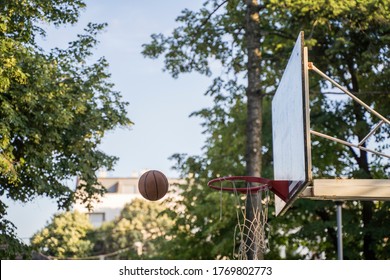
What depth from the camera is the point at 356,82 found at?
25922mm

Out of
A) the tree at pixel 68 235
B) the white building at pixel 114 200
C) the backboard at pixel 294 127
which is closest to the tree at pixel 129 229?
the tree at pixel 68 235

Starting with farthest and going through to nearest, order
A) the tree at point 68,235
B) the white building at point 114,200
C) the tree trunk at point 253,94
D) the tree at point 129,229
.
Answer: the white building at point 114,200
the tree at point 129,229
the tree at point 68,235
the tree trunk at point 253,94

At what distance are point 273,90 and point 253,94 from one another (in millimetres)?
954

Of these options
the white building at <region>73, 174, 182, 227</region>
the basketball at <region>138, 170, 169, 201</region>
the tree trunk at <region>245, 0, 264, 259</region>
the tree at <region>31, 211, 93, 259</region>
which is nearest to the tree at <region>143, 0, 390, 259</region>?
the tree trunk at <region>245, 0, 264, 259</region>

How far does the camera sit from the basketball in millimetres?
17172

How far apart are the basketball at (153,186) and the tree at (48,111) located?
3496mm

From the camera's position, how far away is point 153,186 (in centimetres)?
1725

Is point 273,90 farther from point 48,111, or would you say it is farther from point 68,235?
point 68,235

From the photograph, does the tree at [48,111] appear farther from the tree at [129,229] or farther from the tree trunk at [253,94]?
the tree at [129,229]

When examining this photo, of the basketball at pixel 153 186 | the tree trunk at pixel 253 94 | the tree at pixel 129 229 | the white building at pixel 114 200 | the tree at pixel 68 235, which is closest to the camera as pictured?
the basketball at pixel 153 186

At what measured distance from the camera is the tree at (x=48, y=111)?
19531 millimetres

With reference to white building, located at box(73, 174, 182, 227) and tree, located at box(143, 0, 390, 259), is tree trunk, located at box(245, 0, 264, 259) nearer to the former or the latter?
tree, located at box(143, 0, 390, 259)

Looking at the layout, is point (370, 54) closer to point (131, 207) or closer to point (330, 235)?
point (330, 235)

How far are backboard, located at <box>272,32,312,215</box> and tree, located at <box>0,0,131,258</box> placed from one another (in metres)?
7.07
